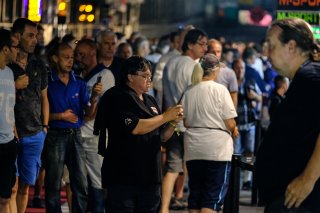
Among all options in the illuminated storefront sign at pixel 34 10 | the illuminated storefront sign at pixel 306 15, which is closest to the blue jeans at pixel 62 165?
the illuminated storefront sign at pixel 34 10

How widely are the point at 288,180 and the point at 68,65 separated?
5786 millimetres

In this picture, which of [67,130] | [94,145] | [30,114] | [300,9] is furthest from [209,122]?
[300,9]

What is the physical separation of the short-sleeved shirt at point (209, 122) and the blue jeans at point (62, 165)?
3.84ft

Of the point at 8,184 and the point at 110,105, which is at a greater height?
the point at 110,105

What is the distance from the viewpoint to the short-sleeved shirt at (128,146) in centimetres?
1046

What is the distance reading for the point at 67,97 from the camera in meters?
12.9

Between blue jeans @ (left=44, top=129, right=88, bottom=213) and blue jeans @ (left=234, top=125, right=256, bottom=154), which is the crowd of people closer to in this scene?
blue jeans @ (left=44, top=129, right=88, bottom=213)

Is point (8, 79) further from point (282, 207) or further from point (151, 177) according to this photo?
point (282, 207)

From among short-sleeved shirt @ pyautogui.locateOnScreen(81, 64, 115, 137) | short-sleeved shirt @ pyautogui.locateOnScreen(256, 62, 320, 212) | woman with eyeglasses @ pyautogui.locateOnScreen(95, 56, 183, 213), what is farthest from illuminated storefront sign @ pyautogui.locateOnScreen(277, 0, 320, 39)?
short-sleeved shirt @ pyautogui.locateOnScreen(256, 62, 320, 212)

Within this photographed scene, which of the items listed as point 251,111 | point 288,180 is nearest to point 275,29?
point 288,180

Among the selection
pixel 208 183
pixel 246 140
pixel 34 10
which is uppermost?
pixel 34 10

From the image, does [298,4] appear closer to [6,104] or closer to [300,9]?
[300,9]

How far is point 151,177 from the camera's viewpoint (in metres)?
10.5

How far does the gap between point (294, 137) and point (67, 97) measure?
578 centimetres
